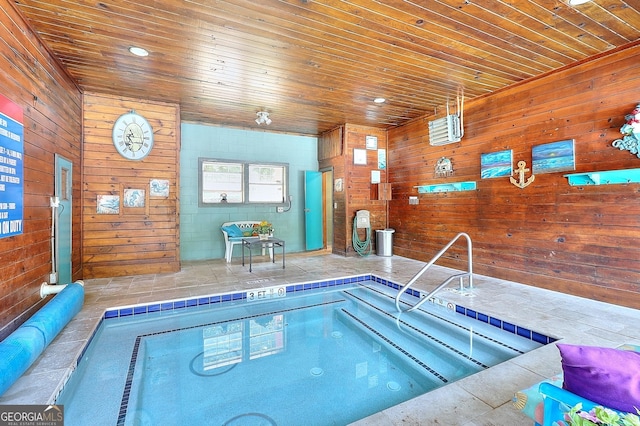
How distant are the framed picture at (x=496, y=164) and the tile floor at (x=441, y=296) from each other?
152 cm

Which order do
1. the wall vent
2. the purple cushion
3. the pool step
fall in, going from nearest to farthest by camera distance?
the purple cushion, the pool step, the wall vent

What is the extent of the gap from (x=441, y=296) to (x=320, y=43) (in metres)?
3.09

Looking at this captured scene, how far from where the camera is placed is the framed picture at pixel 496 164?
165 inches

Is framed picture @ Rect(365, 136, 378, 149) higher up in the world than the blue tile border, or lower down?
higher up

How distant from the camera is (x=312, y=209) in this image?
7.05 meters

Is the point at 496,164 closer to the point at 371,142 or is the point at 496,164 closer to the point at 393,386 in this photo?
the point at 371,142

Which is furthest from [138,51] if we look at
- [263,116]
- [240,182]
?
[240,182]

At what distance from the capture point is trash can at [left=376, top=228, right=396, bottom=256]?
6155 mm

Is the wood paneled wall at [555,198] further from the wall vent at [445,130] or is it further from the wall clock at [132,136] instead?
the wall clock at [132,136]

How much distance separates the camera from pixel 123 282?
166 inches

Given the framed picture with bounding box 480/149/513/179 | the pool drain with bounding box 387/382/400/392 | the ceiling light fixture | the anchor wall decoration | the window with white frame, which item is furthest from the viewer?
the window with white frame

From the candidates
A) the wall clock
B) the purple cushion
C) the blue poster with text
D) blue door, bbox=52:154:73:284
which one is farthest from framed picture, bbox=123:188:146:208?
the purple cushion

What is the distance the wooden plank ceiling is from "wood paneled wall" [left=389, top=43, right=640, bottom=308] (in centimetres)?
29

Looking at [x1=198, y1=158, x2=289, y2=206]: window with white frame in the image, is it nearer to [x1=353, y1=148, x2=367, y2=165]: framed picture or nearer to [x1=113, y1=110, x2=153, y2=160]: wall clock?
[x1=113, y1=110, x2=153, y2=160]: wall clock
